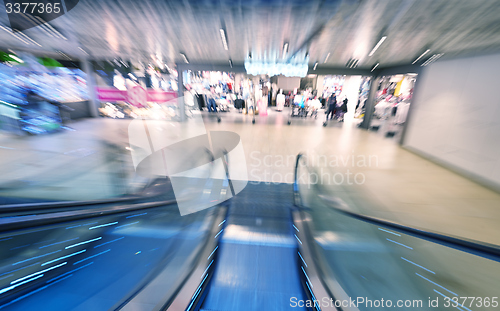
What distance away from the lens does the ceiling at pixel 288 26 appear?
11.8ft

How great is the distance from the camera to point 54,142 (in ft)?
22.1

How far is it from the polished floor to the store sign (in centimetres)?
345

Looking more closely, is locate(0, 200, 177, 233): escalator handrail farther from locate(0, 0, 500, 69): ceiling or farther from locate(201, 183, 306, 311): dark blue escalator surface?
Result: locate(0, 0, 500, 69): ceiling

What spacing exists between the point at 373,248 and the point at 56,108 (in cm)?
1170

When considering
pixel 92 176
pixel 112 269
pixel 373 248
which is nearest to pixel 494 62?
pixel 373 248

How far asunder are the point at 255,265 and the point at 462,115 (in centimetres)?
716

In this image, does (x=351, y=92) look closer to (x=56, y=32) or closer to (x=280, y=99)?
(x=280, y=99)

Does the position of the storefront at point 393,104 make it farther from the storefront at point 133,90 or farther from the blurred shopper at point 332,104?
the storefront at point 133,90

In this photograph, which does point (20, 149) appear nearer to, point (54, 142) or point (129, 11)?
point (54, 142)

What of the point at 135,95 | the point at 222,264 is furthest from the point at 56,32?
the point at 222,264

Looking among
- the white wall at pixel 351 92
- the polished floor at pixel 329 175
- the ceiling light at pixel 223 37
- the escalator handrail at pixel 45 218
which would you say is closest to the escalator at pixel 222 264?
the escalator handrail at pixel 45 218

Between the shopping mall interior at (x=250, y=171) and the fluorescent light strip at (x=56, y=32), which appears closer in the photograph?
the shopping mall interior at (x=250, y=171)

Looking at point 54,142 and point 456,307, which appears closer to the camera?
point 456,307

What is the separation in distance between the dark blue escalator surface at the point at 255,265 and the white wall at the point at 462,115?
5431 mm
